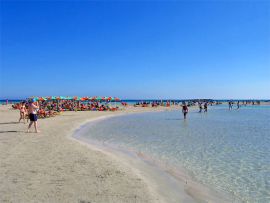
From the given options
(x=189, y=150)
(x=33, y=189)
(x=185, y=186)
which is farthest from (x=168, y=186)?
(x=189, y=150)

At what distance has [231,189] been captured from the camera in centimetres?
570

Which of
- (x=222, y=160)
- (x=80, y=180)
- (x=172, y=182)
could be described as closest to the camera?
(x=80, y=180)

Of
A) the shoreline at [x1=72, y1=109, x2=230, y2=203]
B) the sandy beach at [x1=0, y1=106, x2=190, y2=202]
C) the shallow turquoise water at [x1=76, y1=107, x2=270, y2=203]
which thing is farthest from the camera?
the shallow turquoise water at [x1=76, y1=107, x2=270, y2=203]

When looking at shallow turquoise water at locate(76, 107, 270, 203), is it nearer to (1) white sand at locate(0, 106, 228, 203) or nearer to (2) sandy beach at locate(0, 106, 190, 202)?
(1) white sand at locate(0, 106, 228, 203)

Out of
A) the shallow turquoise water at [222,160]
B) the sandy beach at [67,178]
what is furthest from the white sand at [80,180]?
the shallow turquoise water at [222,160]

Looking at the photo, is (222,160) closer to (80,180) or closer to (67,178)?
(80,180)

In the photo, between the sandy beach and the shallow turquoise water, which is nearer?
the sandy beach

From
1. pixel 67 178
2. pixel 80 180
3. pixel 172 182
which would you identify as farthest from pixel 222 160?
pixel 67 178

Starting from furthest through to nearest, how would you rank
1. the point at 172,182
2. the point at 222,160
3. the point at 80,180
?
the point at 222,160, the point at 172,182, the point at 80,180

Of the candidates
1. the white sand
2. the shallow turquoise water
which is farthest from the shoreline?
the shallow turquoise water

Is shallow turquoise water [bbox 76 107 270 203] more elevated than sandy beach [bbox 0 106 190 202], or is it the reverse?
sandy beach [bbox 0 106 190 202]

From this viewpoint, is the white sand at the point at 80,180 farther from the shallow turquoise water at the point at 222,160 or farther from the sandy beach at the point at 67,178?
the shallow turquoise water at the point at 222,160

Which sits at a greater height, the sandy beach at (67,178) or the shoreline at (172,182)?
the sandy beach at (67,178)

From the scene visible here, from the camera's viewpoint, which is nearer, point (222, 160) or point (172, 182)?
point (172, 182)
